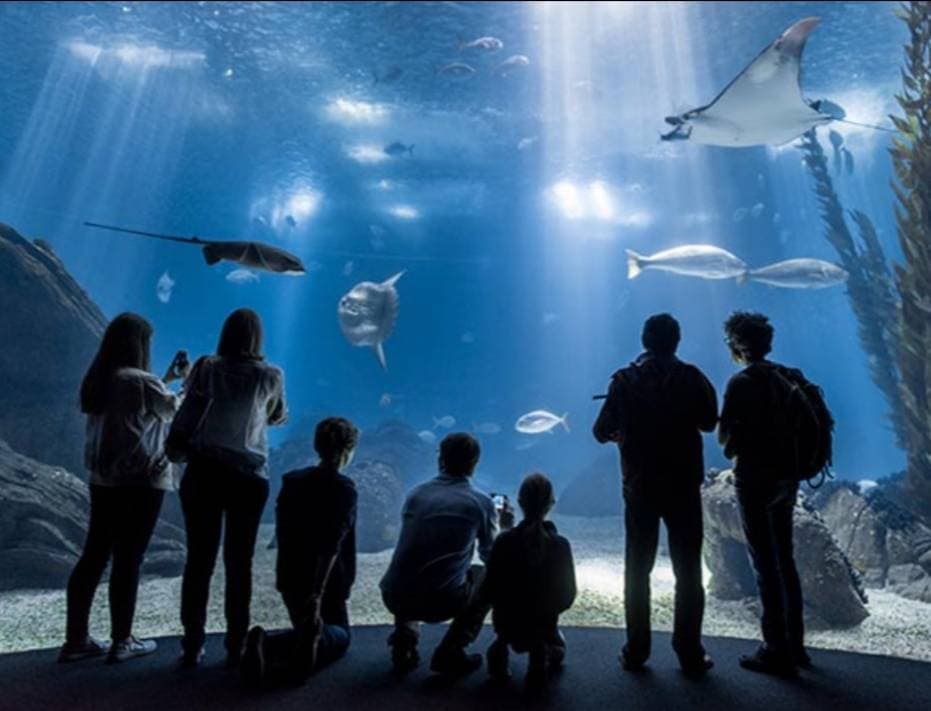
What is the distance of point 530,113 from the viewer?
16656mm

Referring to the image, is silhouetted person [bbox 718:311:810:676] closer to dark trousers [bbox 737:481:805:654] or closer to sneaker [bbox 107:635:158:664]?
dark trousers [bbox 737:481:805:654]

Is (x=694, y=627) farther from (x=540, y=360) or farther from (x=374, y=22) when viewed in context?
(x=540, y=360)

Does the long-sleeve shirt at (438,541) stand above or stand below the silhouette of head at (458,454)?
below

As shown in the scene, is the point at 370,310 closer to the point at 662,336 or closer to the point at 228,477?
the point at 228,477

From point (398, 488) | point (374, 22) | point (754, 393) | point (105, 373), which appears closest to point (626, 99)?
point (374, 22)

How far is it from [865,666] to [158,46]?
17.9 metres

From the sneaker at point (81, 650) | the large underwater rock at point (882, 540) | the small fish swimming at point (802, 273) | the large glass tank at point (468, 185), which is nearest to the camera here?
the sneaker at point (81, 650)

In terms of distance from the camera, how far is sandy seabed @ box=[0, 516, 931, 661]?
4.39 m

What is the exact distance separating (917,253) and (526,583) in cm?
783

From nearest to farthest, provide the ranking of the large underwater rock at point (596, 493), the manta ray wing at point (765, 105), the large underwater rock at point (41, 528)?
the large underwater rock at point (41, 528) < the manta ray wing at point (765, 105) < the large underwater rock at point (596, 493)

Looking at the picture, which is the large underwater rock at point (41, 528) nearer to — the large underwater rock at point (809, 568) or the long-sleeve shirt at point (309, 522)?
the long-sleeve shirt at point (309, 522)

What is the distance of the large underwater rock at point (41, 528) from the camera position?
5.95 m

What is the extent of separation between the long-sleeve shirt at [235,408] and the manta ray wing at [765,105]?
6.22m

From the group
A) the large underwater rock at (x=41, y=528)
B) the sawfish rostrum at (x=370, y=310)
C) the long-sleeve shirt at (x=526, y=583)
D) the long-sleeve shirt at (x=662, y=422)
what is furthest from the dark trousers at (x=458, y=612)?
the sawfish rostrum at (x=370, y=310)
